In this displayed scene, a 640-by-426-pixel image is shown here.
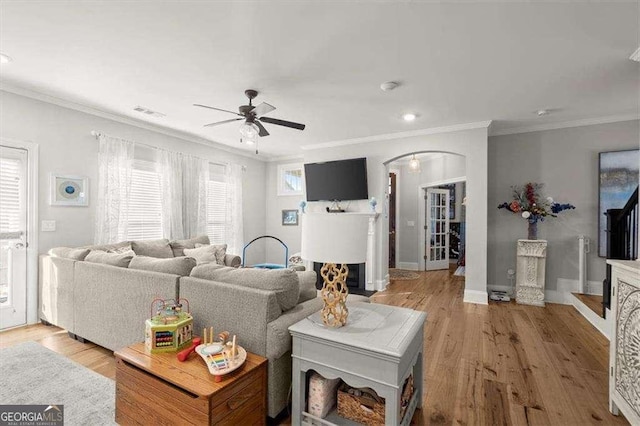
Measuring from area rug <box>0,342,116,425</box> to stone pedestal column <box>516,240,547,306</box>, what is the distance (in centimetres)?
493

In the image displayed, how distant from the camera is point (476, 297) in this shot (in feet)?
14.2

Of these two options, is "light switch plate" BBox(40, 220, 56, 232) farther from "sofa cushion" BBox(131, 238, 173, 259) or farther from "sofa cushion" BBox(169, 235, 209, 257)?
"sofa cushion" BBox(169, 235, 209, 257)

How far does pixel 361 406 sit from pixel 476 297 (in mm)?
3404

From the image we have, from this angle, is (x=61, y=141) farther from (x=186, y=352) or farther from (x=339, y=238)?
(x=339, y=238)

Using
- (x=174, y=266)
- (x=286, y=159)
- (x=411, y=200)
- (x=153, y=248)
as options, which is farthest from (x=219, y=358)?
(x=411, y=200)

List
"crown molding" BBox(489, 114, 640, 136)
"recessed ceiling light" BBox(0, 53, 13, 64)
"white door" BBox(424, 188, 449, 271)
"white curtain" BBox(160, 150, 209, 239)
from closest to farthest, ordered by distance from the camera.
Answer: "recessed ceiling light" BBox(0, 53, 13, 64) → "crown molding" BBox(489, 114, 640, 136) → "white curtain" BBox(160, 150, 209, 239) → "white door" BBox(424, 188, 449, 271)

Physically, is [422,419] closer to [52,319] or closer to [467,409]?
[467,409]

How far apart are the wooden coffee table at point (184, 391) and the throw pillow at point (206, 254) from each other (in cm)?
247

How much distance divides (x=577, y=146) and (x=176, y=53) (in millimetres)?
5286

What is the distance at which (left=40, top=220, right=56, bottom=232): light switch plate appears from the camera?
11.4 feet

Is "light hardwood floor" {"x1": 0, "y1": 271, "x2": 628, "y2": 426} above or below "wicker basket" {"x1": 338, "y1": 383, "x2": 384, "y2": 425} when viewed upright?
below

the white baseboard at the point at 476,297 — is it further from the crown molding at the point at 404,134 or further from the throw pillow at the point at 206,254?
the throw pillow at the point at 206,254

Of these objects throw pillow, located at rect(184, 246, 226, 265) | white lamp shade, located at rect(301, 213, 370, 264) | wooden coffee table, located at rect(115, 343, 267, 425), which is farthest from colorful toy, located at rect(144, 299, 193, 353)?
throw pillow, located at rect(184, 246, 226, 265)

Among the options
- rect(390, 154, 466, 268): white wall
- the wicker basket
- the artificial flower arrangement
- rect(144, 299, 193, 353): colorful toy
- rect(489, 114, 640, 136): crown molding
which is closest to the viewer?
the wicker basket
